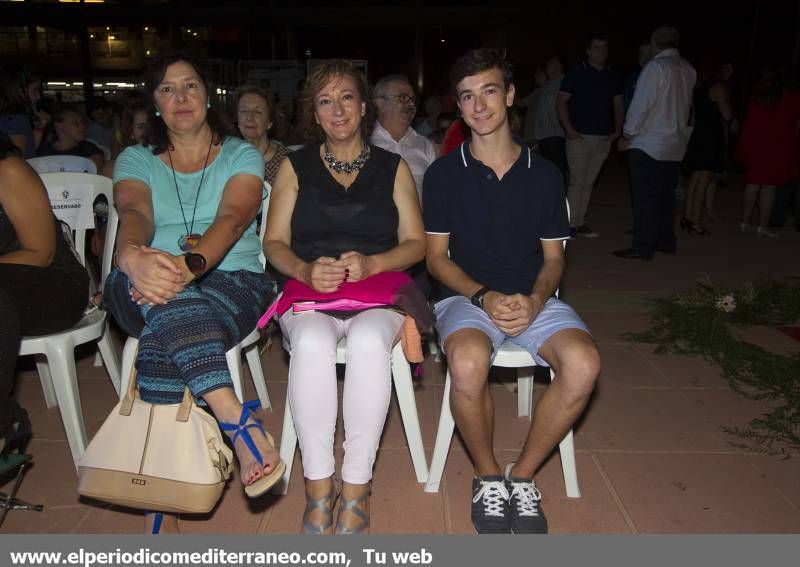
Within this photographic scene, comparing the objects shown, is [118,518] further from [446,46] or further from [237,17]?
[446,46]

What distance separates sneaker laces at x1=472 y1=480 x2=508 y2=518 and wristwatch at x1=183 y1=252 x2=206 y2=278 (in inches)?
43.1

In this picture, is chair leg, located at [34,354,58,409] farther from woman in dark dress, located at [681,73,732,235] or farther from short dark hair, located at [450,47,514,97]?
woman in dark dress, located at [681,73,732,235]

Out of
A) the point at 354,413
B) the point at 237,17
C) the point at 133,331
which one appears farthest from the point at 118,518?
the point at 237,17

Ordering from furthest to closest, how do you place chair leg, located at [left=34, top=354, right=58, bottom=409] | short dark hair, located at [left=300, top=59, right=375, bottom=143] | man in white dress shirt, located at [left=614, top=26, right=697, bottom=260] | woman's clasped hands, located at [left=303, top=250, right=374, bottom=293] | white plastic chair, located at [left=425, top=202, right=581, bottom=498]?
man in white dress shirt, located at [left=614, top=26, right=697, bottom=260], chair leg, located at [left=34, top=354, right=58, bottom=409], short dark hair, located at [left=300, top=59, right=375, bottom=143], white plastic chair, located at [left=425, top=202, right=581, bottom=498], woman's clasped hands, located at [left=303, top=250, right=374, bottom=293]

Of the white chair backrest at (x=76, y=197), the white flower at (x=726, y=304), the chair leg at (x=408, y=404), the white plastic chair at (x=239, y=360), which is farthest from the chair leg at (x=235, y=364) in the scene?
the white flower at (x=726, y=304)

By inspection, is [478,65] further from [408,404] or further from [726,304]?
[726,304]

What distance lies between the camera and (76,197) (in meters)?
2.80

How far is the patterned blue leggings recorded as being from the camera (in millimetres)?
1762

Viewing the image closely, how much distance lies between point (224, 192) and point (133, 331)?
548mm

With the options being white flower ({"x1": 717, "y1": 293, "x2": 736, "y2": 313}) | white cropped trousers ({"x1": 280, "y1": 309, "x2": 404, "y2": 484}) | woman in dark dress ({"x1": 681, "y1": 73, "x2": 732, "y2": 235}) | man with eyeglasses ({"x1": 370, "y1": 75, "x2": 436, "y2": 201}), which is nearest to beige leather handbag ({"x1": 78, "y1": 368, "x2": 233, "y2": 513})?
white cropped trousers ({"x1": 280, "y1": 309, "x2": 404, "y2": 484})

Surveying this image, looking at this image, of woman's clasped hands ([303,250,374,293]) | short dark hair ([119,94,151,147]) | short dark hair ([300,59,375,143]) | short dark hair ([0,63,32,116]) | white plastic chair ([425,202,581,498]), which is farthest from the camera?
short dark hair ([0,63,32,116])

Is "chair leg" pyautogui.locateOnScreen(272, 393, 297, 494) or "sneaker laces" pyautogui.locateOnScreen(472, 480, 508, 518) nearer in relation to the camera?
"sneaker laces" pyautogui.locateOnScreen(472, 480, 508, 518)

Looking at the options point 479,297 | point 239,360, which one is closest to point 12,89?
point 239,360

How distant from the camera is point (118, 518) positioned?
6.71ft
